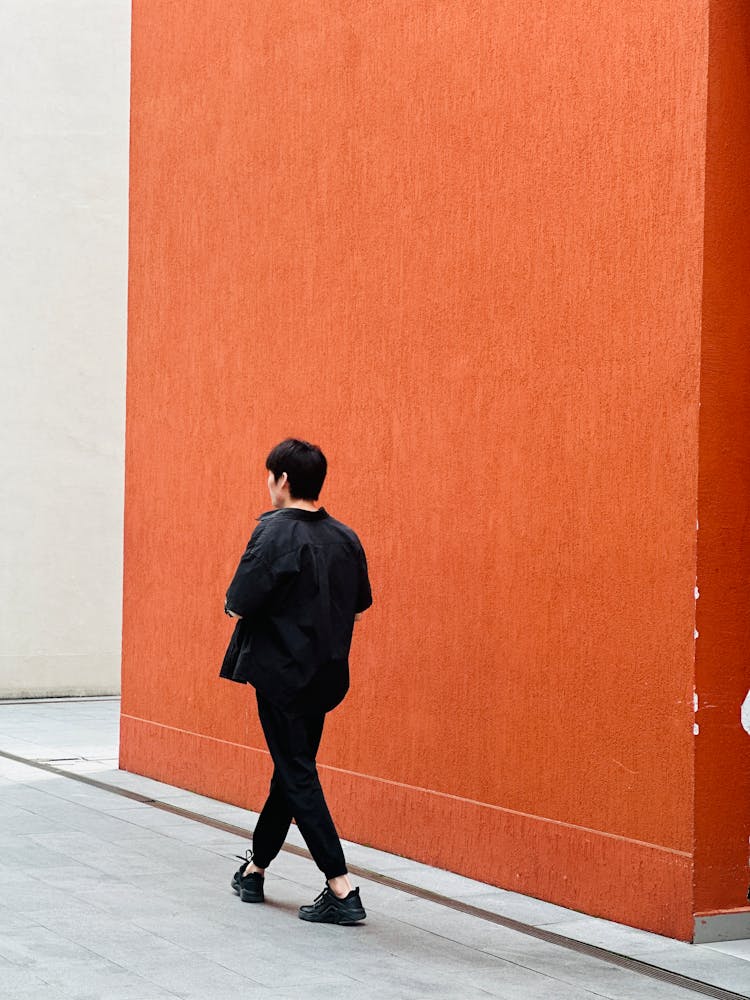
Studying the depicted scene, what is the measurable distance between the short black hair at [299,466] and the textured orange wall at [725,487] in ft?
4.64

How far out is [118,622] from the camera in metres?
14.9

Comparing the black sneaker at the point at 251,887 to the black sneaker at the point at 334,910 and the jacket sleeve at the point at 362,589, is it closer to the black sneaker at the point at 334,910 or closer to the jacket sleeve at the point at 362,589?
the black sneaker at the point at 334,910

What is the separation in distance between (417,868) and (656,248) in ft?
9.29

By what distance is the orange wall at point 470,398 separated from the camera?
5.56m

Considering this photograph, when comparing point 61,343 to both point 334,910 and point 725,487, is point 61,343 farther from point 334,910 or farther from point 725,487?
point 725,487

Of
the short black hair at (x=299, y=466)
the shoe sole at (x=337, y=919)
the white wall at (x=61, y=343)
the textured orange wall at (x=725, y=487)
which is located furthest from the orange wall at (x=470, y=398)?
the white wall at (x=61, y=343)

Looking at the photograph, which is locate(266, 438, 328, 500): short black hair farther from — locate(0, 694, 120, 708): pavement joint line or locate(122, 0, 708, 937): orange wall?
locate(0, 694, 120, 708): pavement joint line

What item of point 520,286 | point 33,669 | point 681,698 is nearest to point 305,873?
point 681,698

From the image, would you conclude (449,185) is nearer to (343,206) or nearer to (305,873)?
(343,206)

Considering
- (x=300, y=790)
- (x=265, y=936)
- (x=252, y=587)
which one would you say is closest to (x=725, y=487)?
(x=252, y=587)

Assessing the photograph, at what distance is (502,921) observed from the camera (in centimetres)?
573

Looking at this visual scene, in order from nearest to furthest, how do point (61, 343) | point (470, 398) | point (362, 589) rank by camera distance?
point (362, 589), point (470, 398), point (61, 343)

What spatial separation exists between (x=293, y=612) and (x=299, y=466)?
543 mm

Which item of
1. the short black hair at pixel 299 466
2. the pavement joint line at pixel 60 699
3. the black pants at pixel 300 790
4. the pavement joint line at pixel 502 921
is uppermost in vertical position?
the short black hair at pixel 299 466
